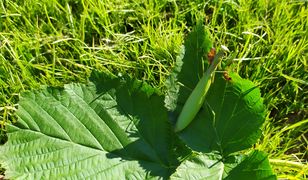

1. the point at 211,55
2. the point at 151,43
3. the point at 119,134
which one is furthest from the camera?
the point at 151,43

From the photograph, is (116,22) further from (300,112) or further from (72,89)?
(300,112)

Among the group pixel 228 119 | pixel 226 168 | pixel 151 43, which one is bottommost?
pixel 226 168

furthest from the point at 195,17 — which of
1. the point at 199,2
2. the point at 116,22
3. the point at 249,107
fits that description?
the point at 249,107

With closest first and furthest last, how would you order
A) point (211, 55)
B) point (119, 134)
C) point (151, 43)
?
point (211, 55)
point (119, 134)
point (151, 43)

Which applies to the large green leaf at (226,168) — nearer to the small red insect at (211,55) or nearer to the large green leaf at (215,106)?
the large green leaf at (215,106)

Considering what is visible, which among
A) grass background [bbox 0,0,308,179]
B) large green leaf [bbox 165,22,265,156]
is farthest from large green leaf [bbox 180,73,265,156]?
grass background [bbox 0,0,308,179]

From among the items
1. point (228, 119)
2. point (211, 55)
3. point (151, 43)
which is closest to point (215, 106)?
point (228, 119)

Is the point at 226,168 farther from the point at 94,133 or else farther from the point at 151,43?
the point at 151,43

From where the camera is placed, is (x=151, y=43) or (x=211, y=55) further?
(x=151, y=43)
